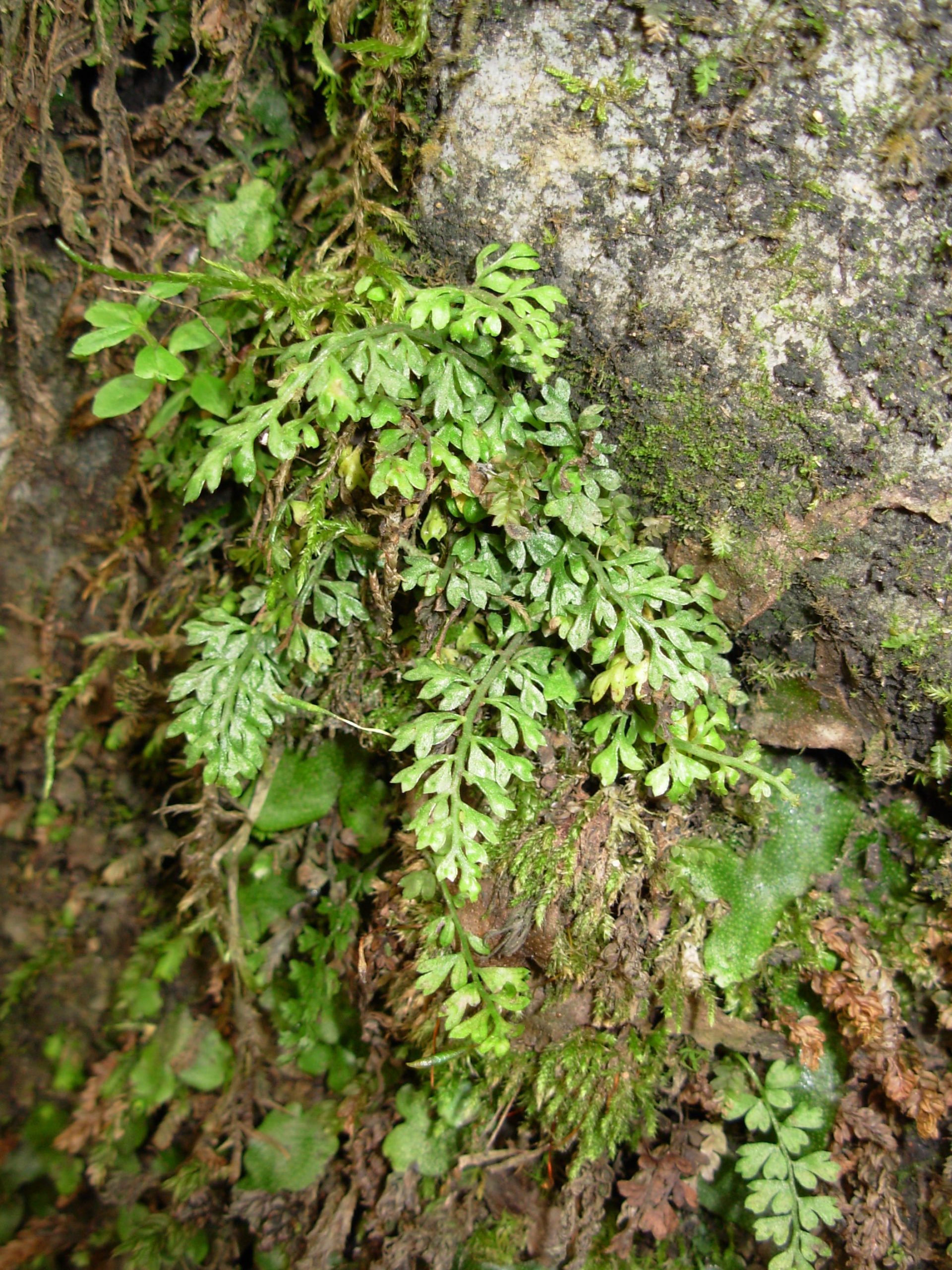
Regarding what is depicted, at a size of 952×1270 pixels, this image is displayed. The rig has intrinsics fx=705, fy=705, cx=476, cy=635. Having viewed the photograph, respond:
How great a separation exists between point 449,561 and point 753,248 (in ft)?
3.63

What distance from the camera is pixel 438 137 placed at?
6.24 ft

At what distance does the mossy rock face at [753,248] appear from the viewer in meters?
1.71

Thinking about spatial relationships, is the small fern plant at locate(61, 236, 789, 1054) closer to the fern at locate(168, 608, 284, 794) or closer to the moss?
the fern at locate(168, 608, 284, 794)

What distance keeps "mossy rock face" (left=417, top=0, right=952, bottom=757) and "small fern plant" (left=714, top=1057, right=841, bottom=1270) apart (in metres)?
1.40

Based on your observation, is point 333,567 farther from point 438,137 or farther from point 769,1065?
point 769,1065

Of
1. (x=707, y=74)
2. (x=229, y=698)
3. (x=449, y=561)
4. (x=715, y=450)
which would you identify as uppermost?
(x=707, y=74)

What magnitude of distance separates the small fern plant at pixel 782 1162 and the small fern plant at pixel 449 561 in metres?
0.79

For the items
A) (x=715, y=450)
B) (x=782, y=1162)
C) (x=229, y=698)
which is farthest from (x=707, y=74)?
(x=782, y=1162)

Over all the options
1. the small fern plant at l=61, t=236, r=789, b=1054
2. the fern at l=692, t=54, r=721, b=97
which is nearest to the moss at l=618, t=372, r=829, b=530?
the small fern plant at l=61, t=236, r=789, b=1054

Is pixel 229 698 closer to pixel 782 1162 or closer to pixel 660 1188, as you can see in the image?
pixel 660 1188

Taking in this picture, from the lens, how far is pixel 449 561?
2.00 meters

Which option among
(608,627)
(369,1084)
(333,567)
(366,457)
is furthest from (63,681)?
(608,627)

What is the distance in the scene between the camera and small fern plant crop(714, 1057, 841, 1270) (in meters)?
2.12

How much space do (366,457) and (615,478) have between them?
70 cm
